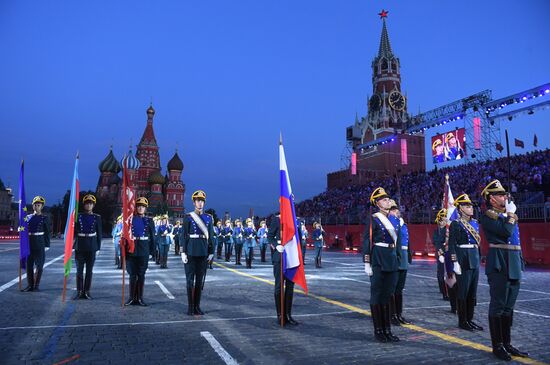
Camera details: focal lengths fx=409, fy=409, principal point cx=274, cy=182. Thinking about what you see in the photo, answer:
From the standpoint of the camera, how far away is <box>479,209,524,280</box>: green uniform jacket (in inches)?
209

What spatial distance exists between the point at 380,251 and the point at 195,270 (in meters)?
3.74

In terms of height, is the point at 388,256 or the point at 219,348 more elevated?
the point at 388,256

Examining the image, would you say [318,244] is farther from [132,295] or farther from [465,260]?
[465,260]

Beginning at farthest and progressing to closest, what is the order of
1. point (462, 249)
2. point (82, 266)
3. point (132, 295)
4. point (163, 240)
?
point (163, 240) < point (82, 266) < point (132, 295) < point (462, 249)

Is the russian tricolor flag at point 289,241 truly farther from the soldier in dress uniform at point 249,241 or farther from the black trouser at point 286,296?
the soldier in dress uniform at point 249,241

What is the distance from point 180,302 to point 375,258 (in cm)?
481

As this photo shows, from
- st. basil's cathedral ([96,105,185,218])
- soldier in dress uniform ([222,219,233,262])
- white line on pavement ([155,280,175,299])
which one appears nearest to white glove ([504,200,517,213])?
white line on pavement ([155,280,175,299])

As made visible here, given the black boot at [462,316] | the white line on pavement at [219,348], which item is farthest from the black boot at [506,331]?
the white line on pavement at [219,348]

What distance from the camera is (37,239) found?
10891 millimetres

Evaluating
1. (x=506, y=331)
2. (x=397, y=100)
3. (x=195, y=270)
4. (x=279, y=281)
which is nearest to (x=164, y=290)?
(x=195, y=270)

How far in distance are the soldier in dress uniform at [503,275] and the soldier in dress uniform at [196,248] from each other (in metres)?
4.98

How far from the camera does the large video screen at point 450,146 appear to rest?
3811cm

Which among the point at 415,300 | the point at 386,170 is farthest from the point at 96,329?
the point at 386,170

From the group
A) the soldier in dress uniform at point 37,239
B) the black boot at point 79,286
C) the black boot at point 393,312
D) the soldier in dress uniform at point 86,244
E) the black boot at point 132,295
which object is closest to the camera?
the black boot at point 393,312
